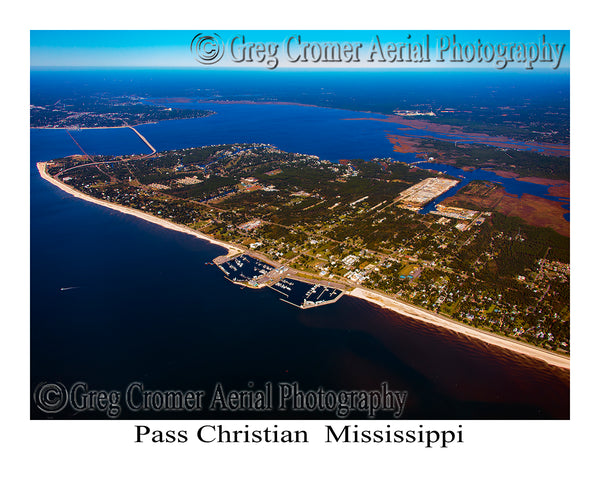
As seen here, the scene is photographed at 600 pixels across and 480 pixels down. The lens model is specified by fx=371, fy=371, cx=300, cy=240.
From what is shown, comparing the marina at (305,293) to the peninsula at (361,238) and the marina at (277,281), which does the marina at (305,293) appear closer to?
the marina at (277,281)

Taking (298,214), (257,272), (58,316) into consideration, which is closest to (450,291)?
(257,272)

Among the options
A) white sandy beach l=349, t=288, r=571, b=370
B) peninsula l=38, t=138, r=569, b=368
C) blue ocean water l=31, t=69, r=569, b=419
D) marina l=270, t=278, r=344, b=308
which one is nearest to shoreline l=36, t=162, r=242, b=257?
peninsula l=38, t=138, r=569, b=368

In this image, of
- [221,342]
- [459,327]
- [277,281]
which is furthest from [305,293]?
[459,327]

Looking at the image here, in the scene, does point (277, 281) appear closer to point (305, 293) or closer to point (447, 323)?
point (305, 293)

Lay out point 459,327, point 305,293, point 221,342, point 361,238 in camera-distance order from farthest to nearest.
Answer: point 361,238 < point 305,293 < point 459,327 < point 221,342

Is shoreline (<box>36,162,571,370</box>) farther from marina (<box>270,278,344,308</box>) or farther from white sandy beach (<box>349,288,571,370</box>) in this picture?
marina (<box>270,278,344,308</box>)

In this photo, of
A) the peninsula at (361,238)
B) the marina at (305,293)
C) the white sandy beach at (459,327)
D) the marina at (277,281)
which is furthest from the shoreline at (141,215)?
the white sandy beach at (459,327)

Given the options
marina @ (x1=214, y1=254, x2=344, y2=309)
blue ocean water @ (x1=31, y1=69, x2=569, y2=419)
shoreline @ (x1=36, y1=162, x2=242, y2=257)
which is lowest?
blue ocean water @ (x1=31, y1=69, x2=569, y2=419)
